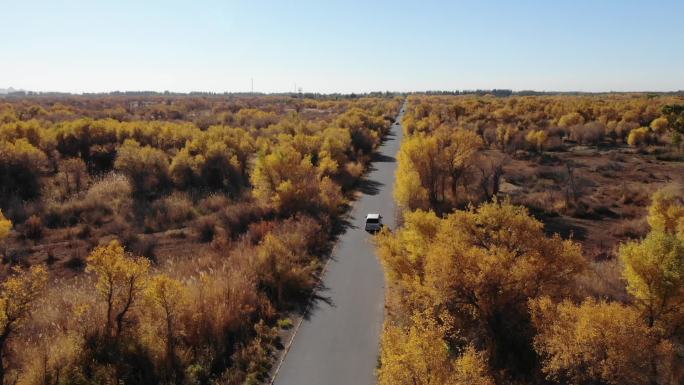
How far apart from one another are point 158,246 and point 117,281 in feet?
51.5

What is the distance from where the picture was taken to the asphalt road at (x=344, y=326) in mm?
16812

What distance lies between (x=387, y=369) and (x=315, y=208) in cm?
2425

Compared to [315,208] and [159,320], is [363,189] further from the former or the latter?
[159,320]

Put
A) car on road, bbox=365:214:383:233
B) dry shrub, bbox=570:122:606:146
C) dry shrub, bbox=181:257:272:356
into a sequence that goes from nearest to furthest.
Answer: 1. dry shrub, bbox=181:257:272:356
2. car on road, bbox=365:214:383:233
3. dry shrub, bbox=570:122:606:146

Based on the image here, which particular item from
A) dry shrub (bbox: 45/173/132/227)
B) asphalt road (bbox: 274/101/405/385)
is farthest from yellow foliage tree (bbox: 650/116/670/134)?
dry shrub (bbox: 45/173/132/227)

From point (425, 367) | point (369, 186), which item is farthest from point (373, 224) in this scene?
point (425, 367)

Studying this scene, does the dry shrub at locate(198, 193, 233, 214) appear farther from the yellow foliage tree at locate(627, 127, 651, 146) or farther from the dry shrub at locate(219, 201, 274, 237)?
the yellow foliage tree at locate(627, 127, 651, 146)

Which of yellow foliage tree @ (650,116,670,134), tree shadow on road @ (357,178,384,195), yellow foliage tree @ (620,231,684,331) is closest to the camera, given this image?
yellow foliage tree @ (620,231,684,331)

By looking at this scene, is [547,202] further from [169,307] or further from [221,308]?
[169,307]

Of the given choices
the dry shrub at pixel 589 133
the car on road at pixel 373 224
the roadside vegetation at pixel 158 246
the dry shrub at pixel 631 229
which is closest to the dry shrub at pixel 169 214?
the roadside vegetation at pixel 158 246

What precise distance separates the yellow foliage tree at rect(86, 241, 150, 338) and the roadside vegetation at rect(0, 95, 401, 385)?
54 mm

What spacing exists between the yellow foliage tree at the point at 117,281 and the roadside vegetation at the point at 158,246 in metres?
0.05

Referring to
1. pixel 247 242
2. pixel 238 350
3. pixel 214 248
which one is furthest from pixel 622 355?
pixel 214 248

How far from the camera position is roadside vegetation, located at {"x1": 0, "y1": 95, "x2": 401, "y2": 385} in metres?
16.7
